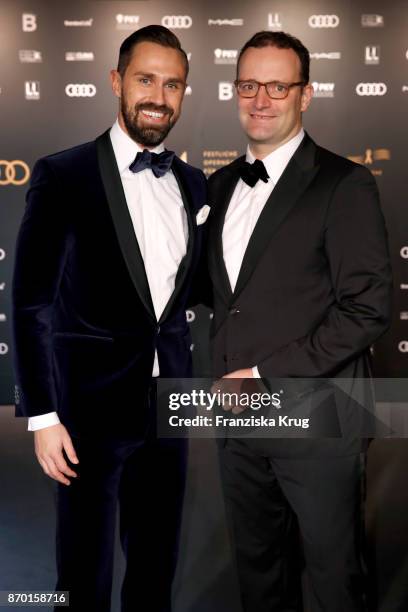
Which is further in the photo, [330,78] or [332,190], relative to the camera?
[330,78]

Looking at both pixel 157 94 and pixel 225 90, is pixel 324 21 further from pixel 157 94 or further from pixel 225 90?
pixel 157 94

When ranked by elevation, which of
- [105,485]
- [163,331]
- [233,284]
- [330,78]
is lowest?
[105,485]

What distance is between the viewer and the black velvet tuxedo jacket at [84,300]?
1771mm

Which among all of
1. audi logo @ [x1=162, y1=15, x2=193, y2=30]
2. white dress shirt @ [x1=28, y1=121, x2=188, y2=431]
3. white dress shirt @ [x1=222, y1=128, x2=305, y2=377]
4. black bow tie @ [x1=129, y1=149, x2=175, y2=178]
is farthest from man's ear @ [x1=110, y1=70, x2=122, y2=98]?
audi logo @ [x1=162, y1=15, x2=193, y2=30]

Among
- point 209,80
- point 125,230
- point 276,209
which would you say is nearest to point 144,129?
point 125,230

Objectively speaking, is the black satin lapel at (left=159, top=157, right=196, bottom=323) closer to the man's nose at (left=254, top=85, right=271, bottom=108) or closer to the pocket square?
the pocket square

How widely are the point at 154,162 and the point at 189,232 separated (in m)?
0.22

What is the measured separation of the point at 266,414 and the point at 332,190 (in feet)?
2.11

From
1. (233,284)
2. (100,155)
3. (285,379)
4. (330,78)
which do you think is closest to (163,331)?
(233,284)

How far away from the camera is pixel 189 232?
1.93 metres

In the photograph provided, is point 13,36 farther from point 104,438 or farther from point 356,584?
point 356,584

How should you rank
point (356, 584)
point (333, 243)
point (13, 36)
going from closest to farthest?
1. point (333, 243)
2. point (356, 584)
3. point (13, 36)

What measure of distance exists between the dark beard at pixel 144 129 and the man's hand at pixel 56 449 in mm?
816

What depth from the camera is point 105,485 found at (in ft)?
6.18
